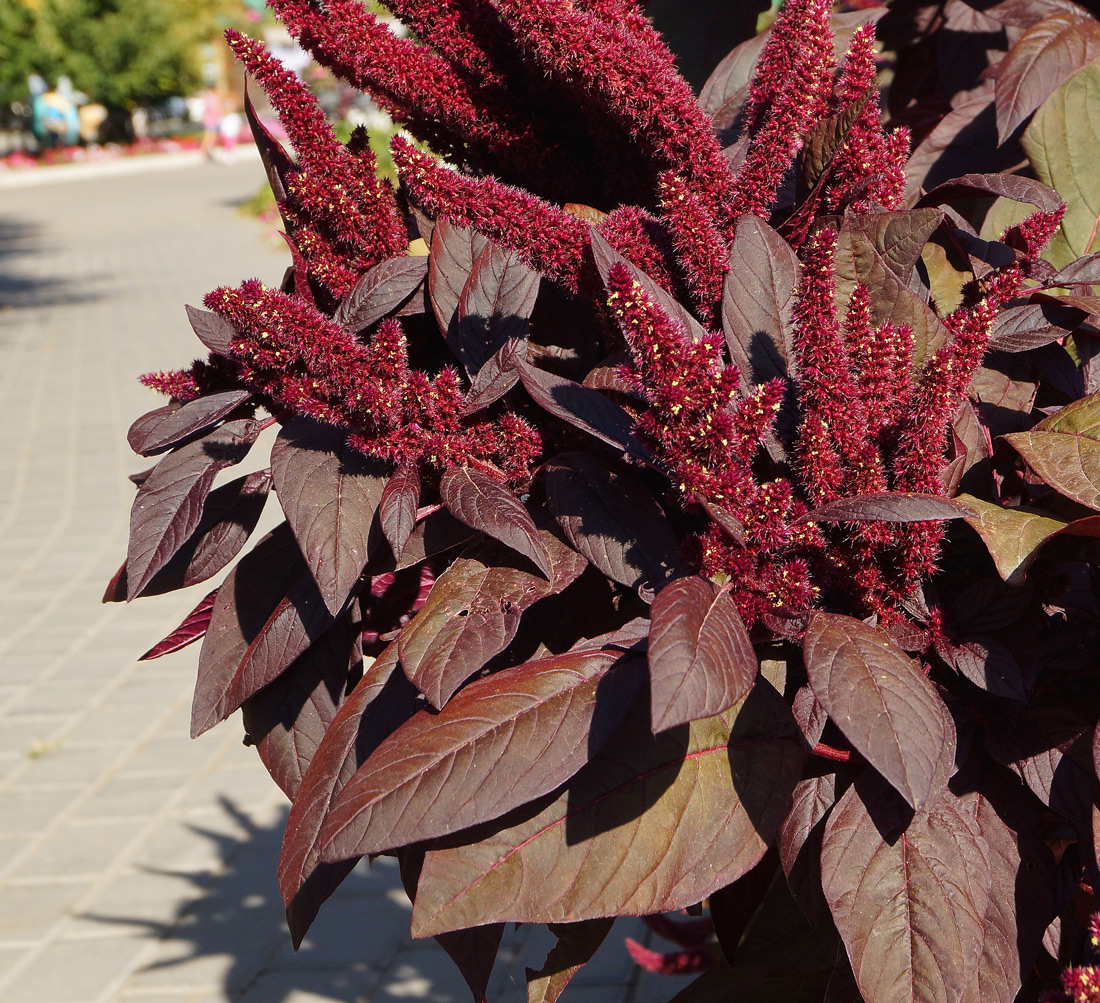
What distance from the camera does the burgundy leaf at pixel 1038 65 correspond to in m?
1.30

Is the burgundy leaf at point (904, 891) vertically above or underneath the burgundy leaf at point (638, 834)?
underneath

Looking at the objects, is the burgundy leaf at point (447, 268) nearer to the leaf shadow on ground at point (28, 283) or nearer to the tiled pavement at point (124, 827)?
the tiled pavement at point (124, 827)

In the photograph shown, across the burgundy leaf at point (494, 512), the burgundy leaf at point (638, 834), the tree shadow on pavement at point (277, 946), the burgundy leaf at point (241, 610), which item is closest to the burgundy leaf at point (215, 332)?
the burgundy leaf at point (241, 610)

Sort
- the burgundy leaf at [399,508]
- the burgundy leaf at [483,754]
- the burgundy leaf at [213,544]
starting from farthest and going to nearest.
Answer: the burgundy leaf at [213,544], the burgundy leaf at [399,508], the burgundy leaf at [483,754]

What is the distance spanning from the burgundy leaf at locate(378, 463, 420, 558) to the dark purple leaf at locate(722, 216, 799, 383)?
0.30 meters

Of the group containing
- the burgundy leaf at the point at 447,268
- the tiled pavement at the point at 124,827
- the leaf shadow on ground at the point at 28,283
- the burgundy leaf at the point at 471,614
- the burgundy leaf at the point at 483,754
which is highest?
the burgundy leaf at the point at 447,268

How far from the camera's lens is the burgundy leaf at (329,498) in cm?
94

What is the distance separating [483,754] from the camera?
85 cm

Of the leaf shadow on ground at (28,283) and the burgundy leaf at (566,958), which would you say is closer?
the burgundy leaf at (566,958)

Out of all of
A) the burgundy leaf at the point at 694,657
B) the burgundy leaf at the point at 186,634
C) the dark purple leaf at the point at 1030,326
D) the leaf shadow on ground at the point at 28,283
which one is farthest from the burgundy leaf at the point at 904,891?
the leaf shadow on ground at the point at 28,283

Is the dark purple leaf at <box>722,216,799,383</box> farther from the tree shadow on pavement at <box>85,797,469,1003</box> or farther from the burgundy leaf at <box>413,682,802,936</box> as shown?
the tree shadow on pavement at <box>85,797,469,1003</box>

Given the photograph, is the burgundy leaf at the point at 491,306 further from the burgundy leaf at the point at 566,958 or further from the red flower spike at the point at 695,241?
the burgundy leaf at the point at 566,958

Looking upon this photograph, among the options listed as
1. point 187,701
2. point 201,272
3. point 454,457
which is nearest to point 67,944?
point 187,701

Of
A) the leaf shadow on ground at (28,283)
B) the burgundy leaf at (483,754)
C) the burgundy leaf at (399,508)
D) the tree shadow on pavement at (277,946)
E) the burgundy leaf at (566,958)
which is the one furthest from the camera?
the leaf shadow on ground at (28,283)
